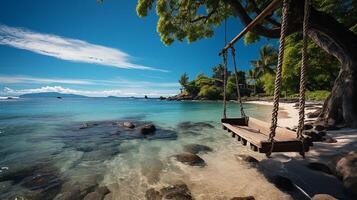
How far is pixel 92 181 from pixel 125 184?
3.39 feet

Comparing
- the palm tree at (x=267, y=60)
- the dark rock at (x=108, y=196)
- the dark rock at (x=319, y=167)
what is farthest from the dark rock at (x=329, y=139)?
the palm tree at (x=267, y=60)

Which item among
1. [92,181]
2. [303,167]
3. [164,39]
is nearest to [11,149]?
[92,181]

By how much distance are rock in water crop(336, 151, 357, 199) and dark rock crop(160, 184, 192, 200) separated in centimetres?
344

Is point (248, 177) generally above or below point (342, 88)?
below

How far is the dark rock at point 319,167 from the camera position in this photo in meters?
5.86

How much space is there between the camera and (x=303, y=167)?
6277 millimetres

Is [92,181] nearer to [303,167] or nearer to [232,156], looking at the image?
[232,156]

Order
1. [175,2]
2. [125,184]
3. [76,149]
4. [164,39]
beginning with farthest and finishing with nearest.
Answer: [164,39] < [175,2] < [76,149] < [125,184]

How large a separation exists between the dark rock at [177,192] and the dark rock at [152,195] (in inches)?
4.0

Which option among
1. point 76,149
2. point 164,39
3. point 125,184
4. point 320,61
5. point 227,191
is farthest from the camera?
point 320,61

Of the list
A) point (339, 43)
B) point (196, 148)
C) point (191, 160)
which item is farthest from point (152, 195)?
point (339, 43)

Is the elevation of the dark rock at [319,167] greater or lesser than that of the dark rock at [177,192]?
greater

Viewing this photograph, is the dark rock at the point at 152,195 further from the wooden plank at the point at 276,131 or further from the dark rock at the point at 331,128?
the dark rock at the point at 331,128

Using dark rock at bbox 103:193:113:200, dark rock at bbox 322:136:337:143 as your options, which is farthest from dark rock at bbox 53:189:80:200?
dark rock at bbox 322:136:337:143
